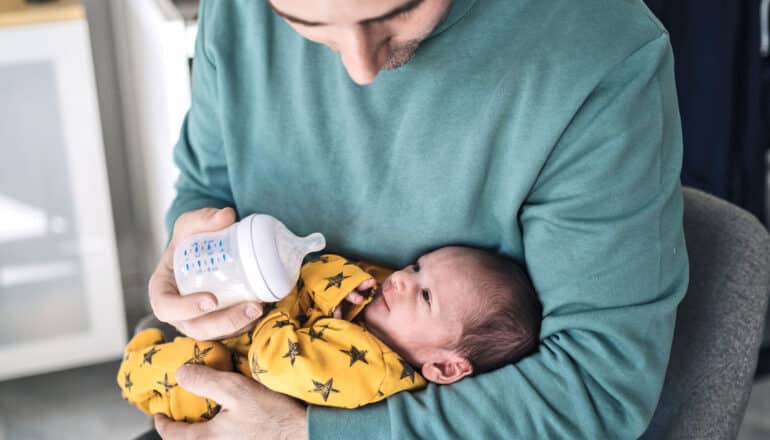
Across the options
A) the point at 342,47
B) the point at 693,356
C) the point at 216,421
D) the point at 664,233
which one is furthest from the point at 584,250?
the point at 216,421

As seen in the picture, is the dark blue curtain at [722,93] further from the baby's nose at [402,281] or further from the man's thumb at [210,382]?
the man's thumb at [210,382]

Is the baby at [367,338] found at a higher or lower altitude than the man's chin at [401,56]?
lower

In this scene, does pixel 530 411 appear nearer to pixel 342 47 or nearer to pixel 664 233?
pixel 664 233

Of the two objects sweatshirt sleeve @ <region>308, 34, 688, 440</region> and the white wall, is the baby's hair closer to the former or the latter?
sweatshirt sleeve @ <region>308, 34, 688, 440</region>

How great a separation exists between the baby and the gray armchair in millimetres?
180

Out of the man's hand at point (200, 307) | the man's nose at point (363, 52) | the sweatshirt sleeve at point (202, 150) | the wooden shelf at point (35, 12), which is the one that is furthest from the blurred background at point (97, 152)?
the man's nose at point (363, 52)

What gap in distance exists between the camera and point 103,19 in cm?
233

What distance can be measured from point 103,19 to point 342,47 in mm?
1552

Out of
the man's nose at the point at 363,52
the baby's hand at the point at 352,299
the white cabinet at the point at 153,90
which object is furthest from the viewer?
the white cabinet at the point at 153,90

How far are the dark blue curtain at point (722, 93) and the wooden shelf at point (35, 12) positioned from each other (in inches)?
43.5

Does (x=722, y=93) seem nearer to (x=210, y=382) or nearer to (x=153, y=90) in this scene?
(x=153, y=90)

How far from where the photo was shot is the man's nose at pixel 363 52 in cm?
92

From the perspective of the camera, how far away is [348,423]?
109 cm

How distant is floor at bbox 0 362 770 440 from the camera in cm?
225
